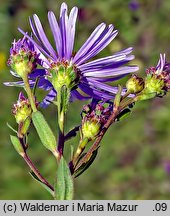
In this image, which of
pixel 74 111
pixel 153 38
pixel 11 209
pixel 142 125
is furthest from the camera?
pixel 153 38

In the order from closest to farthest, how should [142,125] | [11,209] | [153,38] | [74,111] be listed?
1. [11,209]
2. [74,111]
3. [142,125]
4. [153,38]

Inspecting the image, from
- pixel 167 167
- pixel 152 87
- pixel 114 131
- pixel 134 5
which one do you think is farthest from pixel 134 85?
pixel 167 167

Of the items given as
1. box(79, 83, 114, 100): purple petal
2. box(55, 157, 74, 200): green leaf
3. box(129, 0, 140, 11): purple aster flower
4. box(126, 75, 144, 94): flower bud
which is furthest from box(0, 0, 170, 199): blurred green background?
box(55, 157, 74, 200): green leaf

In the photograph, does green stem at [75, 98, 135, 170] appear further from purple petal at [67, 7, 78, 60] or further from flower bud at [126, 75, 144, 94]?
purple petal at [67, 7, 78, 60]

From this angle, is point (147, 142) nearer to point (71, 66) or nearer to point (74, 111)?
point (74, 111)

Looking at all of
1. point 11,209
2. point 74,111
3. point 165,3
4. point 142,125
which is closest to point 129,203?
point 11,209

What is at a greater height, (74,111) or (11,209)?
(74,111)
